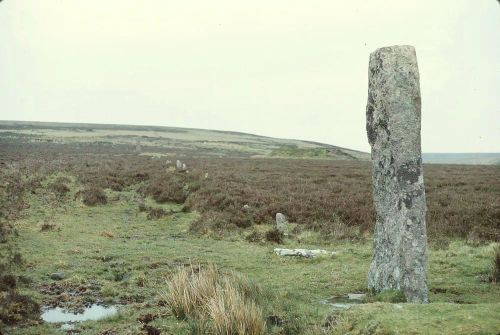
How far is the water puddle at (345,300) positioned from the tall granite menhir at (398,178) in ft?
1.28

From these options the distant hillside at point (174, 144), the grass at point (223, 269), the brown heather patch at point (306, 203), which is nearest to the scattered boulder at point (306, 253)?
the grass at point (223, 269)

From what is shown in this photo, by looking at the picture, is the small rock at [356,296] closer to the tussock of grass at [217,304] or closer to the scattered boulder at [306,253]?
the tussock of grass at [217,304]

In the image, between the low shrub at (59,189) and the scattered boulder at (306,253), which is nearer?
the scattered boulder at (306,253)

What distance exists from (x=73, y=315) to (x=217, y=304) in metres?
3.43

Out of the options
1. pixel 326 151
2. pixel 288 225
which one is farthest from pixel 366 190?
pixel 326 151

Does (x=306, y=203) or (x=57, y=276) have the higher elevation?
(x=306, y=203)

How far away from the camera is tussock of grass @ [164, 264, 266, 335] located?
7039 mm

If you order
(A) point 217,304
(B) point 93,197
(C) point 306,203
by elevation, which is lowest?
(B) point 93,197

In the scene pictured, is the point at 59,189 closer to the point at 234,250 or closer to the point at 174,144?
the point at 234,250

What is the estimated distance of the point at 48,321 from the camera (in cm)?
894

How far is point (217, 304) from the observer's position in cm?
776

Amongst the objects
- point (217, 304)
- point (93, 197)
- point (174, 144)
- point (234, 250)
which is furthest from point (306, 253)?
point (174, 144)

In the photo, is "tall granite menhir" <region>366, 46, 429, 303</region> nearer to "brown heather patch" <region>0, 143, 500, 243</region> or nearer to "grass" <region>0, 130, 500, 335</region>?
"grass" <region>0, 130, 500, 335</region>

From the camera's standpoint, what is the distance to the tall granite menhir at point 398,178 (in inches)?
381
